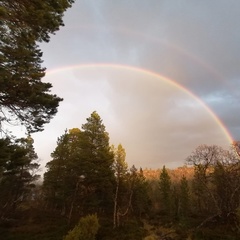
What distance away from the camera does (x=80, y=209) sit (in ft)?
146

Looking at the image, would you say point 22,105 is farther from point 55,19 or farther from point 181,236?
point 181,236

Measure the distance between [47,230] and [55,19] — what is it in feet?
A: 94.8

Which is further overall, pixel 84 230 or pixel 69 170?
pixel 69 170

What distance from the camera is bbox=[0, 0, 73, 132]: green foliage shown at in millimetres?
11477

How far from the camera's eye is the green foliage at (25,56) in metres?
11.5

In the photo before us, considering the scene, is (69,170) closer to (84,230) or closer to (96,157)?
(96,157)

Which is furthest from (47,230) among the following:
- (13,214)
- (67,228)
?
(13,214)

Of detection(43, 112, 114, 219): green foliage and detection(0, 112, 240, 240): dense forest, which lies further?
detection(43, 112, 114, 219): green foliage

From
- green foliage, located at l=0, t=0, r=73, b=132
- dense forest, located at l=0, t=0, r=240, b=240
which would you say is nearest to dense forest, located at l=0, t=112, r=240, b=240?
dense forest, located at l=0, t=0, r=240, b=240

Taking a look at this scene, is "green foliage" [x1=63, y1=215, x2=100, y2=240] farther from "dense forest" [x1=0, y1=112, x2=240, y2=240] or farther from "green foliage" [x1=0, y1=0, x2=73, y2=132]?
"green foliage" [x1=0, y1=0, x2=73, y2=132]

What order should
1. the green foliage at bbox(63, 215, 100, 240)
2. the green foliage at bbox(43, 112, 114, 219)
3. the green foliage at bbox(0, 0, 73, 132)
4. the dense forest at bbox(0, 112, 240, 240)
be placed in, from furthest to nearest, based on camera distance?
the green foliage at bbox(43, 112, 114, 219) → the dense forest at bbox(0, 112, 240, 240) → the green foliage at bbox(63, 215, 100, 240) → the green foliage at bbox(0, 0, 73, 132)

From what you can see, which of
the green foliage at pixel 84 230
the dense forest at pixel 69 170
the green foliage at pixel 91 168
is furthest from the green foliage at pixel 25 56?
the green foliage at pixel 91 168

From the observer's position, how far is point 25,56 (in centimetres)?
1339

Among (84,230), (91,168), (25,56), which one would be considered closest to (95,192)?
(91,168)
